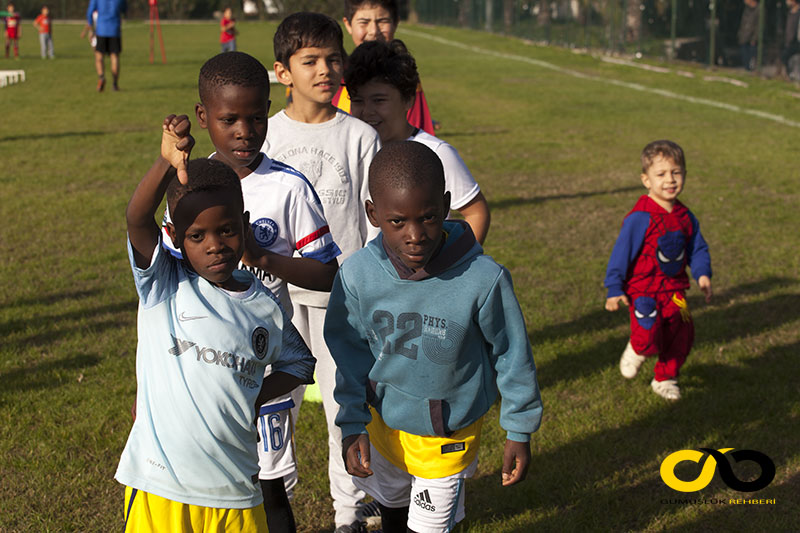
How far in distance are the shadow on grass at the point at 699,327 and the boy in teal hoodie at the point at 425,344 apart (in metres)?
2.56

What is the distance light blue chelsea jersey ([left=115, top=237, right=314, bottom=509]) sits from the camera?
248 centimetres

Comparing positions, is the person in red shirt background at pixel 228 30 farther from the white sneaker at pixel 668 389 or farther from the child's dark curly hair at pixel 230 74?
the child's dark curly hair at pixel 230 74

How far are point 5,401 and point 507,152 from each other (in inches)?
383

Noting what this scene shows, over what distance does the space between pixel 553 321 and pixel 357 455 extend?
151 inches

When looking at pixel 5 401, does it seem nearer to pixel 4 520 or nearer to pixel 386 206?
pixel 4 520

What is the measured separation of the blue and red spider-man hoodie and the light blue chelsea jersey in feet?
10.1

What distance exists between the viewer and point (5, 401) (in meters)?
5.11

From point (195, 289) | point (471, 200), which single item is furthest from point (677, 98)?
point (195, 289)

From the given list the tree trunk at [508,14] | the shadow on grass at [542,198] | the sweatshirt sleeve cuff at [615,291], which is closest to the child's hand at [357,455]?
the sweatshirt sleeve cuff at [615,291]

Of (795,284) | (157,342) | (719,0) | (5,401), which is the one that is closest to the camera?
(157,342)

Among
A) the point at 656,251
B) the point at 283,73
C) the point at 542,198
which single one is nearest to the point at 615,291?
the point at 656,251

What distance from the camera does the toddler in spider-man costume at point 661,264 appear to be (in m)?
5.00

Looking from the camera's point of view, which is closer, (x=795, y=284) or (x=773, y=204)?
(x=795, y=284)

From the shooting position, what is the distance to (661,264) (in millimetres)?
5055
